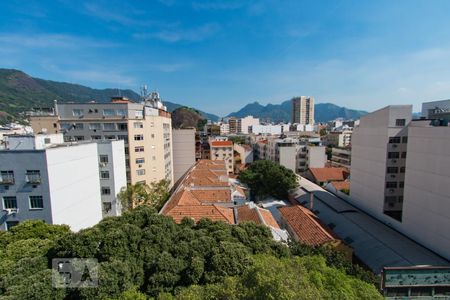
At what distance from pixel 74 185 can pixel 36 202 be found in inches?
115

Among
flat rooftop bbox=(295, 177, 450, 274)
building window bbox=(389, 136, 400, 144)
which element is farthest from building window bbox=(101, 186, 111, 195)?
building window bbox=(389, 136, 400, 144)

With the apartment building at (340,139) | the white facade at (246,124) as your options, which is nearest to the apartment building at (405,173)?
the apartment building at (340,139)

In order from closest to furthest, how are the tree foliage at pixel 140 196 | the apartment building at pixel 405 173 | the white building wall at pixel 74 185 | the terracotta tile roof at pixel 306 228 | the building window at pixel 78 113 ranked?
the white building wall at pixel 74 185 → the apartment building at pixel 405 173 → the terracotta tile roof at pixel 306 228 → the tree foliage at pixel 140 196 → the building window at pixel 78 113

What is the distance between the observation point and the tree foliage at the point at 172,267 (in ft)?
23.7

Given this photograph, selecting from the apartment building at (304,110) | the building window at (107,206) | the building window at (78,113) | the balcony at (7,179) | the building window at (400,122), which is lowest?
the building window at (107,206)

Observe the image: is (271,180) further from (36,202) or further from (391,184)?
(36,202)

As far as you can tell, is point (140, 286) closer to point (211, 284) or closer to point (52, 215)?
point (211, 284)

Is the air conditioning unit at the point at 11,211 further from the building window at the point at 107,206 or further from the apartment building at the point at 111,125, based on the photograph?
the apartment building at the point at 111,125

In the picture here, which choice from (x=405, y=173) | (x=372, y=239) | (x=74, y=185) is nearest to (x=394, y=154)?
(x=405, y=173)

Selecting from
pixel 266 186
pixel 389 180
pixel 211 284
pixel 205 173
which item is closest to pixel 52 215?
pixel 211 284

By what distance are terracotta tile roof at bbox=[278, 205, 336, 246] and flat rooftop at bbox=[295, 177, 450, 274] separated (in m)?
2.71

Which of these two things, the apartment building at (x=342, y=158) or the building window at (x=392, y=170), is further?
the apartment building at (x=342, y=158)

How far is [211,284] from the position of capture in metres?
8.68

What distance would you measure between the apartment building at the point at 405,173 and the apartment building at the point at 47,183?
29.9 meters
